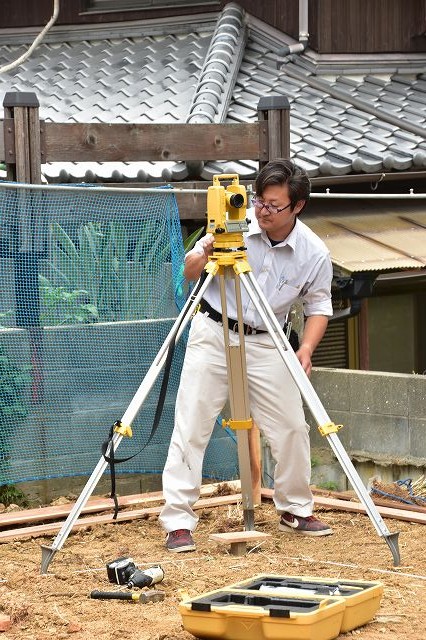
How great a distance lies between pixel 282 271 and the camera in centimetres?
646

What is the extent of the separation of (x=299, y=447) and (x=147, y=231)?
6.14ft

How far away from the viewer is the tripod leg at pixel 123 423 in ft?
19.2

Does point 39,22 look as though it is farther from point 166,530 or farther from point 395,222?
point 166,530

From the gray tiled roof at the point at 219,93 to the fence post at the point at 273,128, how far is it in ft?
3.53

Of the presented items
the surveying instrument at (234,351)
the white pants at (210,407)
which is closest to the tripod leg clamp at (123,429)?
the surveying instrument at (234,351)

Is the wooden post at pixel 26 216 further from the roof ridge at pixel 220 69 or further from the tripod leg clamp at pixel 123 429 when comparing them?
the roof ridge at pixel 220 69

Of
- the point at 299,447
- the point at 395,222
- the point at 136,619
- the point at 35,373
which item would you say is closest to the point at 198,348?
the point at 299,447

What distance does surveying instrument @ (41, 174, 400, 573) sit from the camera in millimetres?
5898

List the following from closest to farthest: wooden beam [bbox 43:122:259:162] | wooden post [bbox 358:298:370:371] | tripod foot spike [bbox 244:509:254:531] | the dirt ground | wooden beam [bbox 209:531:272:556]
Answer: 1. the dirt ground
2. wooden beam [bbox 209:531:272:556]
3. tripod foot spike [bbox 244:509:254:531]
4. wooden beam [bbox 43:122:259:162]
5. wooden post [bbox 358:298:370:371]

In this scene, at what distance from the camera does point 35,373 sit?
7.26 meters

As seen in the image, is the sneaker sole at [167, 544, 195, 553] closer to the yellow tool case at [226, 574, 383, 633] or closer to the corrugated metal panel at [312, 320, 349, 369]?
the yellow tool case at [226, 574, 383, 633]

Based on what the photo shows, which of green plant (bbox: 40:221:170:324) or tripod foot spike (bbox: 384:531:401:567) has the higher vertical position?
green plant (bbox: 40:221:170:324)

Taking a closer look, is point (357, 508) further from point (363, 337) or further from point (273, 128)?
point (363, 337)

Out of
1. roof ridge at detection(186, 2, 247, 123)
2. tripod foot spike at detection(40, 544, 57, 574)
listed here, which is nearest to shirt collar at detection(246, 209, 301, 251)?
tripod foot spike at detection(40, 544, 57, 574)
